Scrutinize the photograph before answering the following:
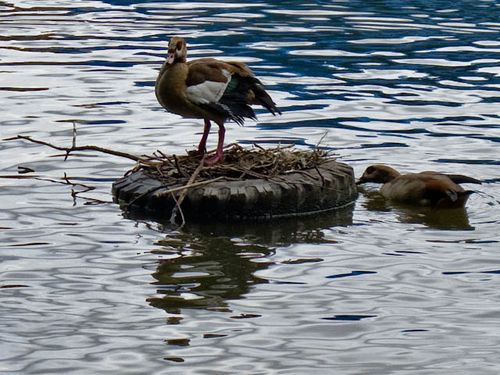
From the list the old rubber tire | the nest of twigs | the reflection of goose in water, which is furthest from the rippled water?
the nest of twigs

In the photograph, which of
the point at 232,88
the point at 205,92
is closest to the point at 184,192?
the point at 205,92

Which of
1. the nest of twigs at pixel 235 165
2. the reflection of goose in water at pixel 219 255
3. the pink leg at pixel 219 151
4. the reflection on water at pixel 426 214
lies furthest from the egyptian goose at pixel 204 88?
the reflection on water at pixel 426 214

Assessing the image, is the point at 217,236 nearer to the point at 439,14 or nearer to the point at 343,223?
the point at 343,223

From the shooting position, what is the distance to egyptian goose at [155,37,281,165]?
927cm

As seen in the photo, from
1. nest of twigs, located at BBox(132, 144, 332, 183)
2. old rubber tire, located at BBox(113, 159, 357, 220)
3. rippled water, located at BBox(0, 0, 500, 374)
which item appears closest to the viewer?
rippled water, located at BBox(0, 0, 500, 374)

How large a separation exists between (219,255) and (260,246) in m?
0.36

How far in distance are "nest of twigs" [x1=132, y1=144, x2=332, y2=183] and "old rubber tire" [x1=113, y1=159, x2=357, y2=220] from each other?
0.07 meters

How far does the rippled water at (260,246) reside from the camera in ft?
21.9

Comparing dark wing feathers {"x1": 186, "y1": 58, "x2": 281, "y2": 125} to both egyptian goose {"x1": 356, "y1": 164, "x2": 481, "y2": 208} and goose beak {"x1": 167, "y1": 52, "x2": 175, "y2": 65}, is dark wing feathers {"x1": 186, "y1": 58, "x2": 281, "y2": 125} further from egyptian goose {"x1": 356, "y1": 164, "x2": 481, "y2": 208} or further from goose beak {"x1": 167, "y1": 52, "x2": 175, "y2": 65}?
egyptian goose {"x1": 356, "y1": 164, "x2": 481, "y2": 208}

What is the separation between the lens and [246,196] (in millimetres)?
9258

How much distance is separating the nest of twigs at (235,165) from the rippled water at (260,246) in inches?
15.5

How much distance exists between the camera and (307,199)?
31.4ft

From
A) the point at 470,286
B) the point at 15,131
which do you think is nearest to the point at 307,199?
the point at 470,286

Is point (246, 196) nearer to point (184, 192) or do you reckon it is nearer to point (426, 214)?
point (184, 192)
